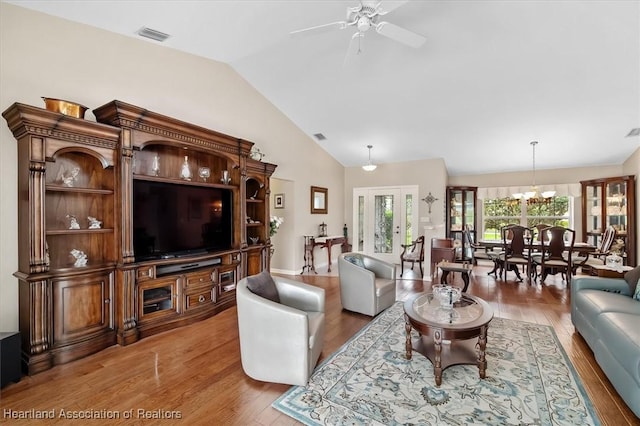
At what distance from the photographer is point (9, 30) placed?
2.71 meters

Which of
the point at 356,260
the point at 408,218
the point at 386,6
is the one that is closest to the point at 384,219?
the point at 408,218

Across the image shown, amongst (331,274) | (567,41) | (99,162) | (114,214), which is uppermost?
(567,41)

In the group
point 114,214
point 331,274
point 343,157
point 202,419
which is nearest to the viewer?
point 202,419

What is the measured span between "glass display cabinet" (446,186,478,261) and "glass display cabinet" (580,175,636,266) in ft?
7.86

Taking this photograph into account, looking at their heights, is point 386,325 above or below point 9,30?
below

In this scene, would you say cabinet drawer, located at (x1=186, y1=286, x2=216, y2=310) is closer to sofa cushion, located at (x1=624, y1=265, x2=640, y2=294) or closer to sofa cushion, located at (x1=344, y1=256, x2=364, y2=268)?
sofa cushion, located at (x1=344, y1=256, x2=364, y2=268)

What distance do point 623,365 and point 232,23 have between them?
4669 millimetres

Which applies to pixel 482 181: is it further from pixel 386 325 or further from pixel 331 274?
pixel 386 325

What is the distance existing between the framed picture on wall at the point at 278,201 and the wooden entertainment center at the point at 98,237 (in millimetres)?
2388

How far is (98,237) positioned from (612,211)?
9.39 metres

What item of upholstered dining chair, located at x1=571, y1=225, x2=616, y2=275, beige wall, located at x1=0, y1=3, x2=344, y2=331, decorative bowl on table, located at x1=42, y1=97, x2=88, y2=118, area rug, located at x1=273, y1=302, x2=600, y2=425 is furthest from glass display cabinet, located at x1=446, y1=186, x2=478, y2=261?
decorative bowl on table, located at x1=42, y1=97, x2=88, y2=118

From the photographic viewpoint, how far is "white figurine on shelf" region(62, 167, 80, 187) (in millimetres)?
2941

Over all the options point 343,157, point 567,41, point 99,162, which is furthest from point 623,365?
point 343,157

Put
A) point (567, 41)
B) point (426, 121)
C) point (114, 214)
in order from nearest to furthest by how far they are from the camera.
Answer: point (114, 214) → point (567, 41) → point (426, 121)
